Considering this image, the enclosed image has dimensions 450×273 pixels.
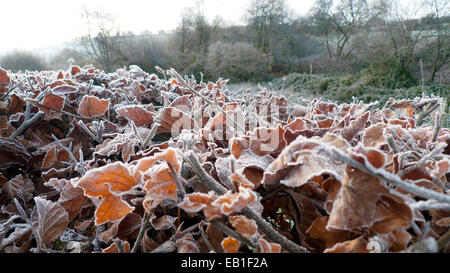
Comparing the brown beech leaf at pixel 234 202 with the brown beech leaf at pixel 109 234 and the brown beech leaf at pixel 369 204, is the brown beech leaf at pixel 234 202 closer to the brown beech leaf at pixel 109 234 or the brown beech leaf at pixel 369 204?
the brown beech leaf at pixel 369 204

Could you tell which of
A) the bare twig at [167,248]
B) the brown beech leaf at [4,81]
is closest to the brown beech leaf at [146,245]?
the bare twig at [167,248]

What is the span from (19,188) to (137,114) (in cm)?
50

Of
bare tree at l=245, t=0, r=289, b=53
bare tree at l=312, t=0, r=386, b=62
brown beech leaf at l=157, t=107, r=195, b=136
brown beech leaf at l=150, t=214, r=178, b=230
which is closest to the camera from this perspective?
brown beech leaf at l=150, t=214, r=178, b=230

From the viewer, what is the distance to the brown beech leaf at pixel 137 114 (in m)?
0.95

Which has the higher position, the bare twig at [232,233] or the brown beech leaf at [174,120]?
the brown beech leaf at [174,120]

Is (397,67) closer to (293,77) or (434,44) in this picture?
(434,44)

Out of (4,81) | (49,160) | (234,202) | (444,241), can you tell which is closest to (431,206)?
(444,241)

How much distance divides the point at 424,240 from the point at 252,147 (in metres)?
0.36

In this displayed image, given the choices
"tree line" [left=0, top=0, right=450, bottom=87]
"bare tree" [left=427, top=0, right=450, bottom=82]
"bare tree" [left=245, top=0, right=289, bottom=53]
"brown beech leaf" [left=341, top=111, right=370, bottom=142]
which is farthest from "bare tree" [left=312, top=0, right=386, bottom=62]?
Result: "brown beech leaf" [left=341, top=111, right=370, bottom=142]

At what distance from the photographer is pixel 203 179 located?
50 cm

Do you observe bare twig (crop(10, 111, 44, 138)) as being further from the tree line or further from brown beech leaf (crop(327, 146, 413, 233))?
the tree line

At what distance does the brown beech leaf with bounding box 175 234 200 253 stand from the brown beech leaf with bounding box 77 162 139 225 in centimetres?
13

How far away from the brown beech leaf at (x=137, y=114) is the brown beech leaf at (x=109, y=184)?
49 centimetres

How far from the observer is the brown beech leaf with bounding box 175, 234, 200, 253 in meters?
0.52
